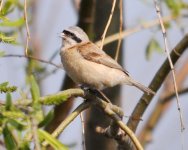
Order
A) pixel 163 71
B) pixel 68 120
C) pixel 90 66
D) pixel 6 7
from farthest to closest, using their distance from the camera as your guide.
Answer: pixel 90 66 → pixel 163 71 → pixel 6 7 → pixel 68 120

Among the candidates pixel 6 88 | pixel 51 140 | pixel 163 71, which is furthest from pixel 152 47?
pixel 51 140

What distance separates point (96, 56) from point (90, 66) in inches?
4.9

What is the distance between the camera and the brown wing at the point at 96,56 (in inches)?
167

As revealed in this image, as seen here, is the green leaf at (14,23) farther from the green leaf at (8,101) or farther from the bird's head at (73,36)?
the bird's head at (73,36)

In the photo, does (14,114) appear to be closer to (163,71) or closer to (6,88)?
(6,88)

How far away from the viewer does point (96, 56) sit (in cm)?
436

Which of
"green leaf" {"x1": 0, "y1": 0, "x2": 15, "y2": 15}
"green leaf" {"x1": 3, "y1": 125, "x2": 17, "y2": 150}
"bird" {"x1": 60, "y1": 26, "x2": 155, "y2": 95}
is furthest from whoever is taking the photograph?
"bird" {"x1": 60, "y1": 26, "x2": 155, "y2": 95}

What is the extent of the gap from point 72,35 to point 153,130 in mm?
1748

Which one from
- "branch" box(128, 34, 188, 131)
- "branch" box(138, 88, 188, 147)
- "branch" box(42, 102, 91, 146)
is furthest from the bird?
"branch" box(42, 102, 91, 146)

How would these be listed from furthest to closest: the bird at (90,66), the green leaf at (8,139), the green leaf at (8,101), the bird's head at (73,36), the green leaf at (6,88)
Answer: the bird's head at (73,36), the bird at (90,66), the green leaf at (6,88), the green leaf at (8,139), the green leaf at (8,101)

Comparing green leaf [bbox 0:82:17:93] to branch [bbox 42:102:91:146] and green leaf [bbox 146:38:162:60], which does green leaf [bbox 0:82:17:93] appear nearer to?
branch [bbox 42:102:91:146]

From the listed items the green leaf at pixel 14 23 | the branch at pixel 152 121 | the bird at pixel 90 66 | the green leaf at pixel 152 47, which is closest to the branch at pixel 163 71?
the bird at pixel 90 66

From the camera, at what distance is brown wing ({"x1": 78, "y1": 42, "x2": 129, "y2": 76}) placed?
4.25 m

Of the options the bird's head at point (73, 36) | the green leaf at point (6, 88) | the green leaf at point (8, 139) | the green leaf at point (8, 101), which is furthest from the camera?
the bird's head at point (73, 36)
